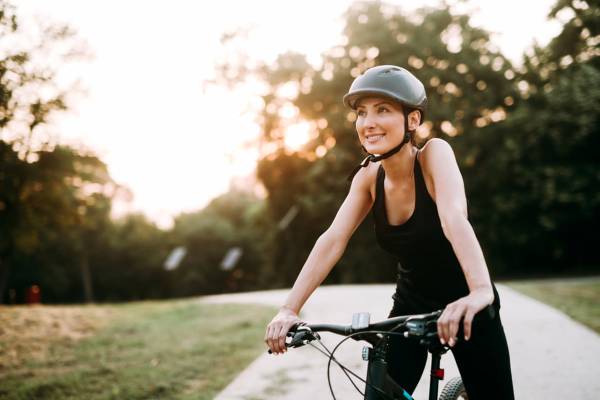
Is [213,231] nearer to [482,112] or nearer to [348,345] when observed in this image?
[482,112]

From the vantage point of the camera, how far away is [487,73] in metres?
23.2

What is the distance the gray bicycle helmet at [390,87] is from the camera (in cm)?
212

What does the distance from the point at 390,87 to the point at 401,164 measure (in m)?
0.35

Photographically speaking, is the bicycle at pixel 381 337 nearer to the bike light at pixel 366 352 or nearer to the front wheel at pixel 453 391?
the bike light at pixel 366 352

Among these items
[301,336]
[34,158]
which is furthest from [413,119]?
[34,158]

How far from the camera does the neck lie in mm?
2293

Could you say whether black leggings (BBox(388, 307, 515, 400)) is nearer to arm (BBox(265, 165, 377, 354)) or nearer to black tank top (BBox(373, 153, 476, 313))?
black tank top (BBox(373, 153, 476, 313))

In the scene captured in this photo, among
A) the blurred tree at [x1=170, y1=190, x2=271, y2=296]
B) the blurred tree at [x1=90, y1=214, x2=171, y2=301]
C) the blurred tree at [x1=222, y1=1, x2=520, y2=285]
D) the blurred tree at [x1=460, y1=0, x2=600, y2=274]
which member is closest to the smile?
the blurred tree at [x1=460, y1=0, x2=600, y2=274]

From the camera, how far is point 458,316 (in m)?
1.68

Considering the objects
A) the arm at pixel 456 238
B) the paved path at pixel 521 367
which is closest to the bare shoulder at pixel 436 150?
the arm at pixel 456 238

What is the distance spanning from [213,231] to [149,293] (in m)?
6.99

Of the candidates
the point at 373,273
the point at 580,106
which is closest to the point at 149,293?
the point at 373,273

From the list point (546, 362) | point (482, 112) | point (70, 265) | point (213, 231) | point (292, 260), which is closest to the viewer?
point (546, 362)

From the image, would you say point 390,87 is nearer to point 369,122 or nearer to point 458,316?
point 369,122
